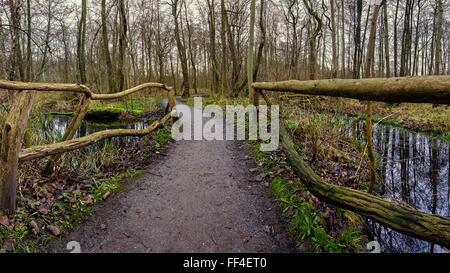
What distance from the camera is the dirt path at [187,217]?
6.97 ft

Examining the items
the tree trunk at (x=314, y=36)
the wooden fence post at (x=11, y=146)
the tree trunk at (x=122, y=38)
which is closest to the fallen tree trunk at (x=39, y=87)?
the wooden fence post at (x=11, y=146)

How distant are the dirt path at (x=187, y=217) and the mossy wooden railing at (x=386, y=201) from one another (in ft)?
2.08

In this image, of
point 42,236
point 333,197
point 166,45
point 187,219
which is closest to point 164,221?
point 187,219

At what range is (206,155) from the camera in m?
4.73

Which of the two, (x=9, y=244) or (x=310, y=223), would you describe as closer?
(x=9, y=244)

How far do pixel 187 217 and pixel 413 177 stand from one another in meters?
4.45

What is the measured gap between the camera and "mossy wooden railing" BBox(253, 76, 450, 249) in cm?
117

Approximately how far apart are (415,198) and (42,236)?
16.0 ft

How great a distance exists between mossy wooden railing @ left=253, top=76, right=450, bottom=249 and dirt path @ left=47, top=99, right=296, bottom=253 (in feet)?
2.08

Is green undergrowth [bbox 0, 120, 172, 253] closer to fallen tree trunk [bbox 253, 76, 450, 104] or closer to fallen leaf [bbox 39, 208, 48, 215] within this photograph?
fallen leaf [bbox 39, 208, 48, 215]

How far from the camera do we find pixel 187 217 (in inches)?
101

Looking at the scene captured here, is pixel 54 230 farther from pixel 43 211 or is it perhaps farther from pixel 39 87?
pixel 39 87

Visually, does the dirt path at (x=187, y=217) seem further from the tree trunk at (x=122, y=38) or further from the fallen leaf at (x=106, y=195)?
the tree trunk at (x=122, y=38)

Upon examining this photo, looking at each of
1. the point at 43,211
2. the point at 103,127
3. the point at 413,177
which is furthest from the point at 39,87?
the point at 103,127
